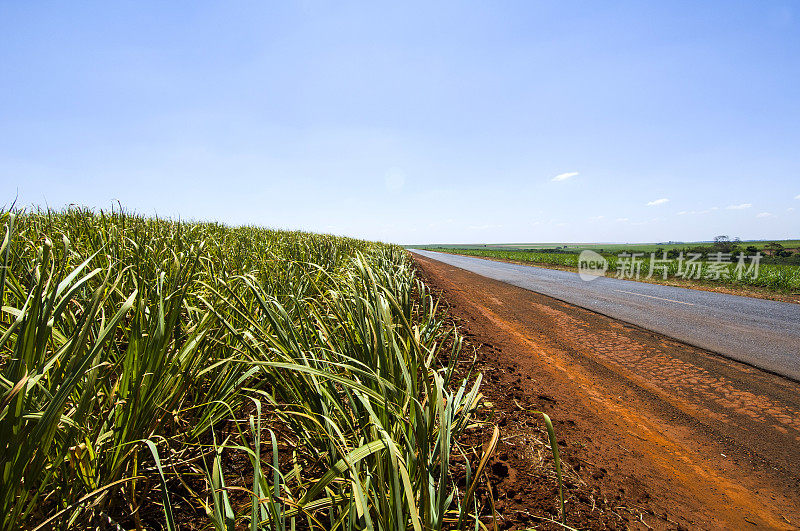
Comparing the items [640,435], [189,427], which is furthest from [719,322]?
[189,427]

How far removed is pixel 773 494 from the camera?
232 centimetres

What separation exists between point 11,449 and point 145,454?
2.00 ft

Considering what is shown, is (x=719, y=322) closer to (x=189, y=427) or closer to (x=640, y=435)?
(x=640, y=435)

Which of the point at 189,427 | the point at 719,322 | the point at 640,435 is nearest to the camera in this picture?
the point at 189,427

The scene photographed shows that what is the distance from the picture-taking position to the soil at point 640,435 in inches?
75.7

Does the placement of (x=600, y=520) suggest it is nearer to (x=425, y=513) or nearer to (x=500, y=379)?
(x=425, y=513)

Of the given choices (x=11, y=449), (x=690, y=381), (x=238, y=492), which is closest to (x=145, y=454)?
(x=238, y=492)

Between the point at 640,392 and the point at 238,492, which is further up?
the point at 238,492

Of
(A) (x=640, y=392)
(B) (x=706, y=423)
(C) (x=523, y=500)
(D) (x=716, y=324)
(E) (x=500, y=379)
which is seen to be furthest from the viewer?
(D) (x=716, y=324)

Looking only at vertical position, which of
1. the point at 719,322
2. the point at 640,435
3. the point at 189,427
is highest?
the point at 189,427

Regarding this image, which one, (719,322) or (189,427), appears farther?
(719,322)

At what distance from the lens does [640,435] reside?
291 cm

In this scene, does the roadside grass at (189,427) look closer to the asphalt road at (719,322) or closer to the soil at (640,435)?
the soil at (640,435)

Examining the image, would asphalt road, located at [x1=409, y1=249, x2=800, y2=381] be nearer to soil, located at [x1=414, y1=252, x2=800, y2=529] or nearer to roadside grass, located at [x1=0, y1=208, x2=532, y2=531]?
soil, located at [x1=414, y1=252, x2=800, y2=529]
